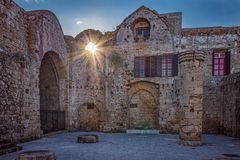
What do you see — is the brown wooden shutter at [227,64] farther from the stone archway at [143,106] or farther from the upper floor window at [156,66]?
the stone archway at [143,106]

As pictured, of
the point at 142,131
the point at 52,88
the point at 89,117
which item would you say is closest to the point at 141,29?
the point at 142,131

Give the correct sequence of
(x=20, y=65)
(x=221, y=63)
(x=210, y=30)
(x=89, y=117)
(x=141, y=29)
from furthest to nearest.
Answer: (x=89, y=117) < (x=141, y=29) < (x=210, y=30) < (x=221, y=63) < (x=20, y=65)

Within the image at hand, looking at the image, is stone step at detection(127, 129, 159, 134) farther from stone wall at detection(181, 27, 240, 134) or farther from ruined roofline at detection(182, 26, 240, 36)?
ruined roofline at detection(182, 26, 240, 36)

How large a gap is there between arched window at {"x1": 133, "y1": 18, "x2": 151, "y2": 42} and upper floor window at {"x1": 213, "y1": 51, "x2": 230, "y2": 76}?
14.6 ft

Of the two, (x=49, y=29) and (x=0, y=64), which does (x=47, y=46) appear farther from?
(x=0, y=64)

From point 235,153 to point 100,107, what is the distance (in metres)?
9.02

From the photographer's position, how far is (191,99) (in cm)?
955

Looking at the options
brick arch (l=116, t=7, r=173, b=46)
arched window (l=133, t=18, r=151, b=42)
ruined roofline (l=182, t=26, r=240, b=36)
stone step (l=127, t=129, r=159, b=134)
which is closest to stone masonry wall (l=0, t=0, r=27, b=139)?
brick arch (l=116, t=7, r=173, b=46)

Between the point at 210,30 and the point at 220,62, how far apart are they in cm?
207

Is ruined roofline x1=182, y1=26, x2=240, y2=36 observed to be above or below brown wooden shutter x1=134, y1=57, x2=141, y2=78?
above

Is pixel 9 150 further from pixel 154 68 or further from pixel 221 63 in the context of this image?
pixel 221 63

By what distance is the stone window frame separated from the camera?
13.4 m

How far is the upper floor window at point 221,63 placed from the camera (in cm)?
1337

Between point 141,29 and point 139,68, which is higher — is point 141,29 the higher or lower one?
the higher one
